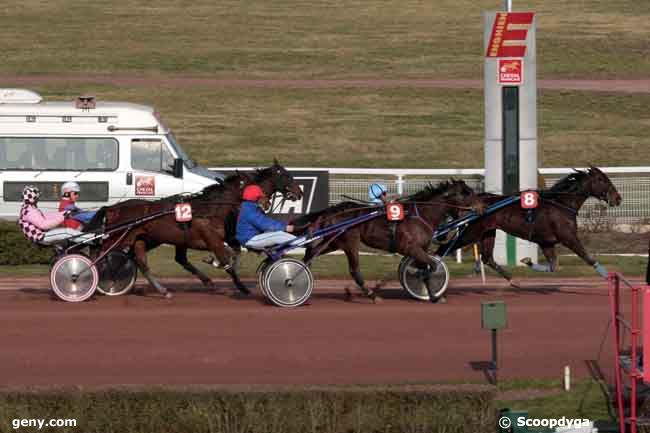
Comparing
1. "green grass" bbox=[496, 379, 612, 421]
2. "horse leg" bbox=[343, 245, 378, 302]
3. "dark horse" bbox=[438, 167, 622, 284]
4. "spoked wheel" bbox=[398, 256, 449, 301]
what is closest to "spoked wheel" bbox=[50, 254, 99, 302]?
"horse leg" bbox=[343, 245, 378, 302]

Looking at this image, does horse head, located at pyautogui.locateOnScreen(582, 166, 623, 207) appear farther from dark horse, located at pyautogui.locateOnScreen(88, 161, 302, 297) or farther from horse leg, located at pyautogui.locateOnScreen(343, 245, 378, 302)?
dark horse, located at pyautogui.locateOnScreen(88, 161, 302, 297)

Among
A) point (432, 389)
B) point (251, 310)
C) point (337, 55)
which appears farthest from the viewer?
point (337, 55)

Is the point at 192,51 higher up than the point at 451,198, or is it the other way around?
the point at 192,51

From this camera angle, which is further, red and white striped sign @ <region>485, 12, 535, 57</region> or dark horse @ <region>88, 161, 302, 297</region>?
red and white striped sign @ <region>485, 12, 535, 57</region>

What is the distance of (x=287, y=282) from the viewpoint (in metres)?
14.1

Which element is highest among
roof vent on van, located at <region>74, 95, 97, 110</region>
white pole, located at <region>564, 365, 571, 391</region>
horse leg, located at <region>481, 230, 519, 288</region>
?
roof vent on van, located at <region>74, 95, 97, 110</region>

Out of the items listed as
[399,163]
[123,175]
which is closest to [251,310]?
[123,175]

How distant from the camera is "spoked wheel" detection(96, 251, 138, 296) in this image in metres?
15.0

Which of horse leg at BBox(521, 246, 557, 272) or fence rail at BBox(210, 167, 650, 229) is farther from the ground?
fence rail at BBox(210, 167, 650, 229)

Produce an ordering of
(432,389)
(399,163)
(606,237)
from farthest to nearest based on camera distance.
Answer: (399,163) → (606,237) → (432,389)

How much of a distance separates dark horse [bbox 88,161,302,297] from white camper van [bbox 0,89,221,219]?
5.46 metres

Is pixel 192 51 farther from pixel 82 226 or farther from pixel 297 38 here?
pixel 82 226

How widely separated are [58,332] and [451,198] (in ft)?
14.4

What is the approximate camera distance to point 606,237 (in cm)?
2027
